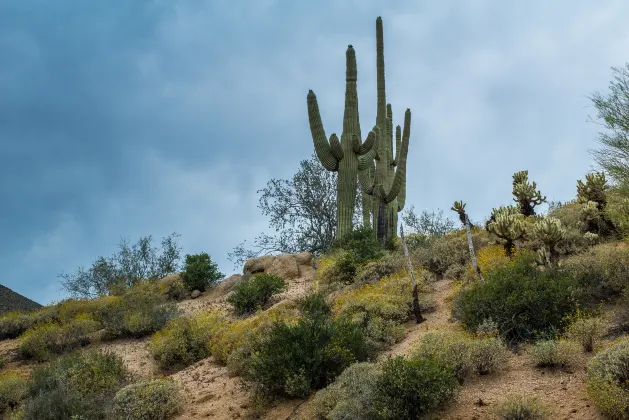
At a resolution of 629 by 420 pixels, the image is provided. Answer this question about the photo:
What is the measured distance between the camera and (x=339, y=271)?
16641 millimetres

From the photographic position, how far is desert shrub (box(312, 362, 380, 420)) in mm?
6969

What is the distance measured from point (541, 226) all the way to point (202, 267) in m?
14.0

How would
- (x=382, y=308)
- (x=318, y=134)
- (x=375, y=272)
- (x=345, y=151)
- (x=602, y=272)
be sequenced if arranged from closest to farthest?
(x=602, y=272) → (x=382, y=308) → (x=375, y=272) → (x=318, y=134) → (x=345, y=151)

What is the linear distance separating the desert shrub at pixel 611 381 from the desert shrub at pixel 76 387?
24.0 ft

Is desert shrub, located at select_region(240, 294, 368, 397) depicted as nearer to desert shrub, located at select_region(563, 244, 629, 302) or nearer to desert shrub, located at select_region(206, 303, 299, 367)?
desert shrub, located at select_region(206, 303, 299, 367)

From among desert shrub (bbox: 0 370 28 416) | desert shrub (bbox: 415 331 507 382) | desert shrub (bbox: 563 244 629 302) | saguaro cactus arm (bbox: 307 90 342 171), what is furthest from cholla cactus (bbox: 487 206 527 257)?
desert shrub (bbox: 0 370 28 416)

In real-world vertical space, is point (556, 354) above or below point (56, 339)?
below

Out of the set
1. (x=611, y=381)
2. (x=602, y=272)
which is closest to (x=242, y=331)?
(x=602, y=272)

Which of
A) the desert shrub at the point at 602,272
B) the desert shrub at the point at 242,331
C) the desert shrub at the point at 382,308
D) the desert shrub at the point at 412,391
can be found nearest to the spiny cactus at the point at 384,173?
the desert shrub at the point at 382,308

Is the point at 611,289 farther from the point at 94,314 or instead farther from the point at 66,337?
the point at 94,314

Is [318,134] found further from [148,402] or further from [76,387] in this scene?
[148,402]

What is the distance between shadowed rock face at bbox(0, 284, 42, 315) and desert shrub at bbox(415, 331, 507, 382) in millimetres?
22698

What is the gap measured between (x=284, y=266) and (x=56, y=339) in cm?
798

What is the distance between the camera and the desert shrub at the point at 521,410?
6.39 m
